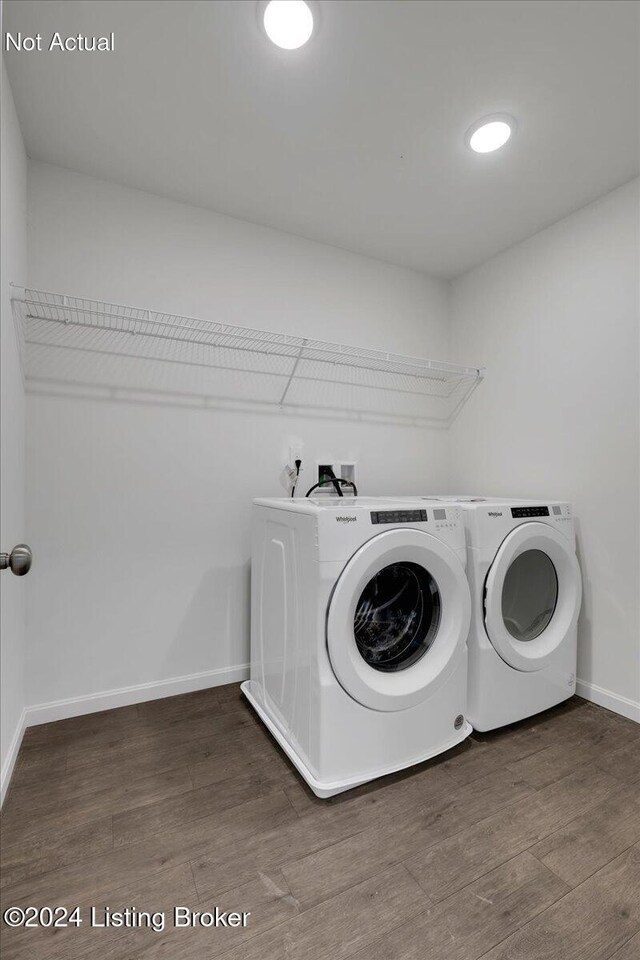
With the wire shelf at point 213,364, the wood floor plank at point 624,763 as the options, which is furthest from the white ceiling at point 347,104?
the wood floor plank at point 624,763

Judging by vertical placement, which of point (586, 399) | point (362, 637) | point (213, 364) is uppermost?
point (213, 364)

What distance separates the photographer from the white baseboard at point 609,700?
71.7 inches

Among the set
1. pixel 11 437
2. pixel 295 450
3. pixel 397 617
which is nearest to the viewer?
pixel 11 437

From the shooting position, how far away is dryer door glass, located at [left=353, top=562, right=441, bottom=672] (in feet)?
5.03

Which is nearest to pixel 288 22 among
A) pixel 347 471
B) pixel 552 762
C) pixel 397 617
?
pixel 347 471

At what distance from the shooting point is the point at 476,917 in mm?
1003

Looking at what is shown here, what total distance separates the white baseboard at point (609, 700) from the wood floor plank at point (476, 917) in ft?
3.29

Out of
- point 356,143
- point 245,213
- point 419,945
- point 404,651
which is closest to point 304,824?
point 419,945

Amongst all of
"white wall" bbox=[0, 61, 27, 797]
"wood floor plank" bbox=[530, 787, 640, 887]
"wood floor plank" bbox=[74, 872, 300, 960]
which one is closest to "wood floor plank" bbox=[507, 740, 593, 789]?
"wood floor plank" bbox=[530, 787, 640, 887]

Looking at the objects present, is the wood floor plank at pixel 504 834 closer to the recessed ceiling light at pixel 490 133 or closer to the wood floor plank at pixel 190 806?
the wood floor plank at pixel 190 806

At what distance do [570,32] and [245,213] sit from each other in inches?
54.8

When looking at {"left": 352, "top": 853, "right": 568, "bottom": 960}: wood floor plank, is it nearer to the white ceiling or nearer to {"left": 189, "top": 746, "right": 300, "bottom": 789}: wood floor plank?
{"left": 189, "top": 746, "right": 300, "bottom": 789}: wood floor plank

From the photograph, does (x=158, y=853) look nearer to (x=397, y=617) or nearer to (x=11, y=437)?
(x=397, y=617)

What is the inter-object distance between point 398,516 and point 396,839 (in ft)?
3.00
